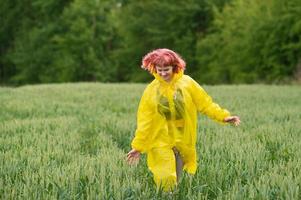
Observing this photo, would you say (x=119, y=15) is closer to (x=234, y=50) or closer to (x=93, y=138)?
(x=234, y=50)

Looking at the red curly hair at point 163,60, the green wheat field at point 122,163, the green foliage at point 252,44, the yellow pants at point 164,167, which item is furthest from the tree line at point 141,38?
the yellow pants at point 164,167

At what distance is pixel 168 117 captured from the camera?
476cm

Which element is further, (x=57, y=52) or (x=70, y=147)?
(x=57, y=52)

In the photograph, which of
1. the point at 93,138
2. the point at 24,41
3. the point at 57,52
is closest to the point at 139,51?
the point at 57,52

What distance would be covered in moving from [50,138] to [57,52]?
161 feet

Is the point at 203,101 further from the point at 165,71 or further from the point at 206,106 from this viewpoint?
the point at 165,71

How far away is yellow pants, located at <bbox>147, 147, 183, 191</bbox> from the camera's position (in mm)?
4520

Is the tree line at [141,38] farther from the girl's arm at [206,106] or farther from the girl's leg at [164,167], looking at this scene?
the girl's leg at [164,167]

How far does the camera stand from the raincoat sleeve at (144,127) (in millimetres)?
4715

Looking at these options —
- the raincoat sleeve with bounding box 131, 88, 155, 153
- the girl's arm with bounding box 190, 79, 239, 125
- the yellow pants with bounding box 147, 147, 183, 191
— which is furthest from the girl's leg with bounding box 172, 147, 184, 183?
the girl's arm with bounding box 190, 79, 239, 125

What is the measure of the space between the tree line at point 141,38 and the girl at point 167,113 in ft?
110

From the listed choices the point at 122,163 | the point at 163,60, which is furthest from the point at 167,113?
the point at 122,163

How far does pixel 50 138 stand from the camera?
739 centimetres

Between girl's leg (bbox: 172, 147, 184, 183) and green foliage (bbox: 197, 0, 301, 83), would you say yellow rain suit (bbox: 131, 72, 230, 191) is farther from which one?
green foliage (bbox: 197, 0, 301, 83)
